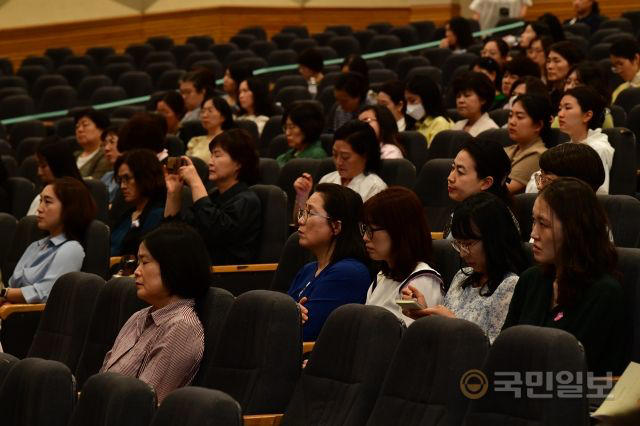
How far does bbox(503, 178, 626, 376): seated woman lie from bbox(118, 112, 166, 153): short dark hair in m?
2.38

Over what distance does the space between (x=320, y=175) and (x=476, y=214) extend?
1.55 meters

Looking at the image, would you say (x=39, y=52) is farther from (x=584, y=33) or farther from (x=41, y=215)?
(x=41, y=215)

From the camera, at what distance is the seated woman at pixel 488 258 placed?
2.29 metres

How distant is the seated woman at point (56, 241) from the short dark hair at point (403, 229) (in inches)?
43.4

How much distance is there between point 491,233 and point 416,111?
2349 mm

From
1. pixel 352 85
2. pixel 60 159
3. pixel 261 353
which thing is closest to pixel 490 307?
pixel 261 353

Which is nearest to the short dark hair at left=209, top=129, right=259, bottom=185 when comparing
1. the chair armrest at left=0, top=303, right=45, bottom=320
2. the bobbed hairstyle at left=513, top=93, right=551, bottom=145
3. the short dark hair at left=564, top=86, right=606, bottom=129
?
the chair armrest at left=0, top=303, right=45, bottom=320

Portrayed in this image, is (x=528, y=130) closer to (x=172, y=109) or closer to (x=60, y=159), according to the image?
(x=60, y=159)

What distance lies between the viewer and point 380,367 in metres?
2.16

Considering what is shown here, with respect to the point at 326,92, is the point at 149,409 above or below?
above

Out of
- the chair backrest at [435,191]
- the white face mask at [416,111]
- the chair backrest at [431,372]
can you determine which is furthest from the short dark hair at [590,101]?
the chair backrest at [431,372]

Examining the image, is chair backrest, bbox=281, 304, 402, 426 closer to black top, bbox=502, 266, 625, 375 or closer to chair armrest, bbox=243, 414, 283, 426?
chair armrest, bbox=243, 414, 283, 426

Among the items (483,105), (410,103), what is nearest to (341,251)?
(483,105)

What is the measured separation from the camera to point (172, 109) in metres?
5.14
